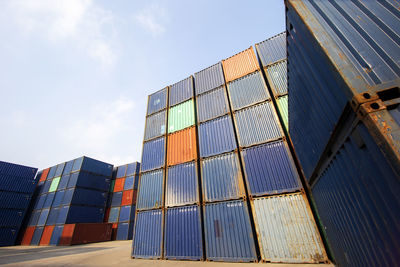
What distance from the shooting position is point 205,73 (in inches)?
571

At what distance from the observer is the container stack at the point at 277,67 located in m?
9.65

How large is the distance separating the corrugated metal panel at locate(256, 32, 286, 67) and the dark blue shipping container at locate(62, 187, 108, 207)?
3126 cm

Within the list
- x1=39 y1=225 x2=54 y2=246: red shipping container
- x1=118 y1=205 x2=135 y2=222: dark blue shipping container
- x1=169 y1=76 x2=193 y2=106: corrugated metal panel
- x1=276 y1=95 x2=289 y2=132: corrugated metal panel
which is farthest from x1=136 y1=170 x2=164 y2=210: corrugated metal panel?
x1=39 y1=225 x2=54 y2=246: red shipping container

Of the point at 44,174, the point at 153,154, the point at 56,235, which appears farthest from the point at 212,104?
the point at 44,174

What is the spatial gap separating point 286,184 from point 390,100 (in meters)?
6.84

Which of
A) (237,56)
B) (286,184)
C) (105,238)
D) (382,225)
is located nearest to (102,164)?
(105,238)

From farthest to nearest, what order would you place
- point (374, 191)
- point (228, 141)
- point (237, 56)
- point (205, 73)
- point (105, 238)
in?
1. point (105, 238)
2. point (205, 73)
3. point (237, 56)
4. point (228, 141)
5. point (374, 191)

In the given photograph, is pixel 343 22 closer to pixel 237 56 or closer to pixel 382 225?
pixel 382 225

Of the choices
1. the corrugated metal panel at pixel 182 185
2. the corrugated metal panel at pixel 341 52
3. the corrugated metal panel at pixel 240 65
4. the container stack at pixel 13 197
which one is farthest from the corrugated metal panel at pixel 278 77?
the container stack at pixel 13 197

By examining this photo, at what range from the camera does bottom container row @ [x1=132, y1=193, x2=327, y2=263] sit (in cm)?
681

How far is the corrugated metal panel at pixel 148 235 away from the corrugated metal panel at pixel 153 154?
3.26 m

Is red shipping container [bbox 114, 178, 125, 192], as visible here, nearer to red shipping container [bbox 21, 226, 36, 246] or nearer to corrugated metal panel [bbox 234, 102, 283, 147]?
red shipping container [bbox 21, 226, 36, 246]

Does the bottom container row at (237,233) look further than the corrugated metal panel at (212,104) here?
No

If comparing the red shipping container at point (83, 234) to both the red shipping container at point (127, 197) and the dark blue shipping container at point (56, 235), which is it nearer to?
the dark blue shipping container at point (56, 235)
